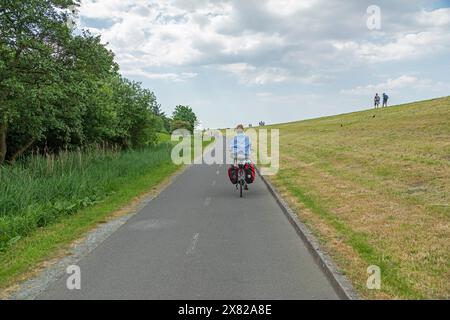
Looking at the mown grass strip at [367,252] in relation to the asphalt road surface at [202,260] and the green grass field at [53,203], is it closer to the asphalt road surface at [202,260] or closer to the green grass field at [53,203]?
the asphalt road surface at [202,260]

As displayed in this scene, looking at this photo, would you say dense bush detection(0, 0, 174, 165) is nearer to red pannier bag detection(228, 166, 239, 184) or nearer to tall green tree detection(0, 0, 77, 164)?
tall green tree detection(0, 0, 77, 164)

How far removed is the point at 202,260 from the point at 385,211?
4965 millimetres

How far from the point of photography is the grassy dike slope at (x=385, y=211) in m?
5.77

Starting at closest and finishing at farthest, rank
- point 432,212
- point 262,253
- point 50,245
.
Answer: point 262,253
point 50,245
point 432,212

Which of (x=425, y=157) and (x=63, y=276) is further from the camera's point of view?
(x=425, y=157)

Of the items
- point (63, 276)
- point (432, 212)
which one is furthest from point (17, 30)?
point (432, 212)

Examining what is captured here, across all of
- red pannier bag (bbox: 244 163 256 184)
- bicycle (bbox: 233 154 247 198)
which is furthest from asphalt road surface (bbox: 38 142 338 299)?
red pannier bag (bbox: 244 163 256 184)

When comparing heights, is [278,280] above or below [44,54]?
below

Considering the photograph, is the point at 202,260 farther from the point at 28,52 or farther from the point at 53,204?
the point at 28,52

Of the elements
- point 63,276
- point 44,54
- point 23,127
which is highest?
point 44,54

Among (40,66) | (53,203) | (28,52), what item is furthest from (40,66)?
(53,203)

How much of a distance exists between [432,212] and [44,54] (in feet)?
38.4

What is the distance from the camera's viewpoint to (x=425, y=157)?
17.6m
